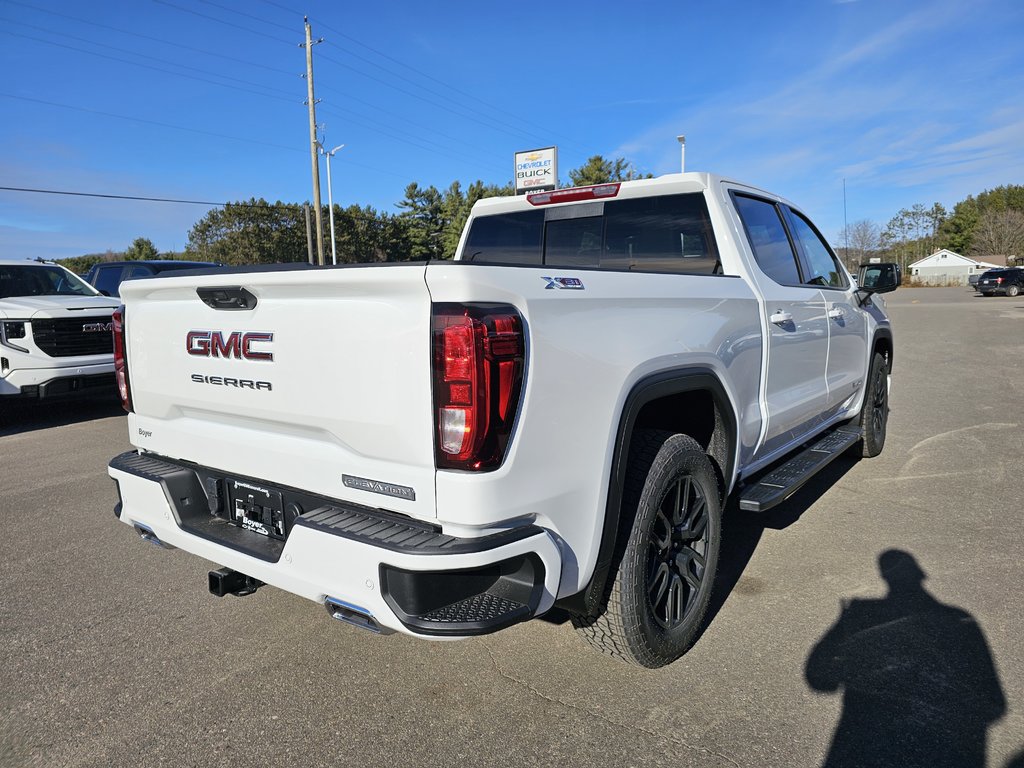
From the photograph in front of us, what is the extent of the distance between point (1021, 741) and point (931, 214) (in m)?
131

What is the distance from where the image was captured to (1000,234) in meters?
97.3

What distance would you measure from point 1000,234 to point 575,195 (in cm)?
11521

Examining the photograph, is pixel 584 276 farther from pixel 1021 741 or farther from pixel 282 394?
pixel 1021 741

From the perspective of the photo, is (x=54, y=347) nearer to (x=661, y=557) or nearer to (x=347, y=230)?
(x=661, y=557)

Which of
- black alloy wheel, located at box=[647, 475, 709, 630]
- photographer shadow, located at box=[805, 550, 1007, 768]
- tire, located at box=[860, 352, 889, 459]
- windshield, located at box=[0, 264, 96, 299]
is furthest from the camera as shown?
windshield, located at box=[0, 264, 96, 299]

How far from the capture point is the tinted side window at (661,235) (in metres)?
3.72

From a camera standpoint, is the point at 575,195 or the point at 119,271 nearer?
the point at 575,195

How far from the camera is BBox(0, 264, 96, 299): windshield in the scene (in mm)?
8891

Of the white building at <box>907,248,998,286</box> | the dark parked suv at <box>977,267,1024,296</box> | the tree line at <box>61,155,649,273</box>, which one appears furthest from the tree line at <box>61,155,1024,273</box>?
the white building at <box>907,248,998,286</box>

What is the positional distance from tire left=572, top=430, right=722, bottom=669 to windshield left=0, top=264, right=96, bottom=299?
29.0 feet

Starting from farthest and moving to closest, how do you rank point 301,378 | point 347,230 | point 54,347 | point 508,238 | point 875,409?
point 347,230, point 54,347, point 875,409, point 508,238, point 301,378

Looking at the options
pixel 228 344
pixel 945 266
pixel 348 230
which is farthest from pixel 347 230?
pixel 945 266

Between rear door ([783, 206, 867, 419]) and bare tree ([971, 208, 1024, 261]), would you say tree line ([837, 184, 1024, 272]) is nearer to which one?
bare tree ([971, 208, 1024, 261])

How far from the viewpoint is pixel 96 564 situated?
4.03 meters
